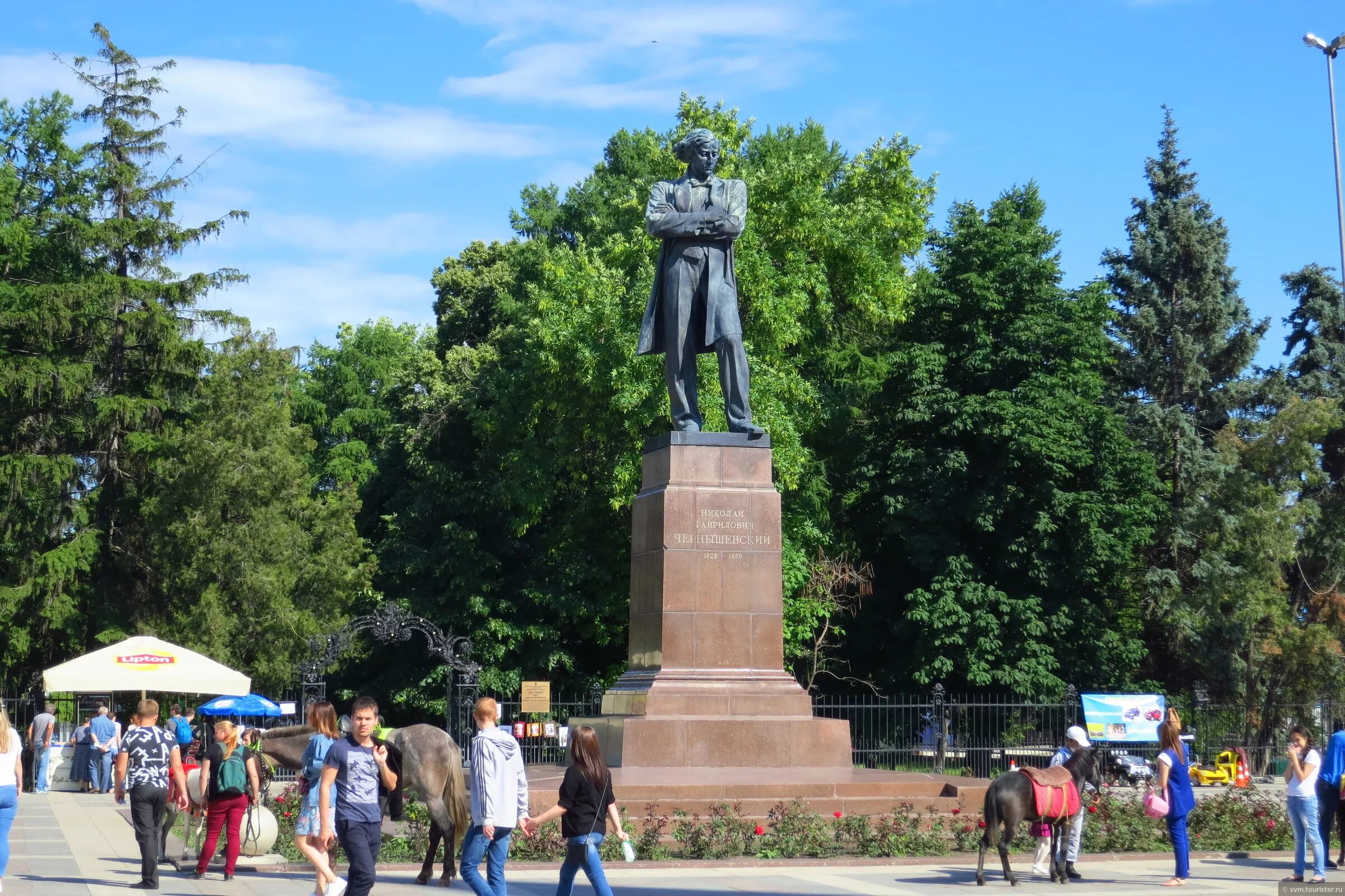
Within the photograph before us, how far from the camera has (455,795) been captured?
12664 mm

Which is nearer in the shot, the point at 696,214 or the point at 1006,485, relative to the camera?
the point at 696,214

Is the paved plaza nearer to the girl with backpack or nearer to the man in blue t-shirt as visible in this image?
the girl with backpack

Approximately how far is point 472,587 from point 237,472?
686 centimetres

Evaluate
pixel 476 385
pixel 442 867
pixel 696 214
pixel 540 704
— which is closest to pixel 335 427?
pixel 476 385

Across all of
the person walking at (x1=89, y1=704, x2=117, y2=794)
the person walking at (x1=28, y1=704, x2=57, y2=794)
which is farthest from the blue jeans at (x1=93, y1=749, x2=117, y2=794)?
the person walking at (x1=28, y1=704, x2=57, y2=794)

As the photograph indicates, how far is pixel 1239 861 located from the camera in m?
15.4

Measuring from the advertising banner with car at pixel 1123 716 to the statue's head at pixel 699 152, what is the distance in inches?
650

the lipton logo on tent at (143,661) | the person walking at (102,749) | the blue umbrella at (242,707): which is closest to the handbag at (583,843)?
the lipton logo on tent at (143,661)

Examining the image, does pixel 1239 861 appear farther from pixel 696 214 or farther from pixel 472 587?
pixel 472 587

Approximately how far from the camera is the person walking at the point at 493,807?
30.9 ft

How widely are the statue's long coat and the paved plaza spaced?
21.9 feet

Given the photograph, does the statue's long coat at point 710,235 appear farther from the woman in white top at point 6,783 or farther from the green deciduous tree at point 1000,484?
the green deciduous tree at point 1000,484

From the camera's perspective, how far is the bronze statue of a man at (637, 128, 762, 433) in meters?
17.5

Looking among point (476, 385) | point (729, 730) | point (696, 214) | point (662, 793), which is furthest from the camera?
point (476, 385)
